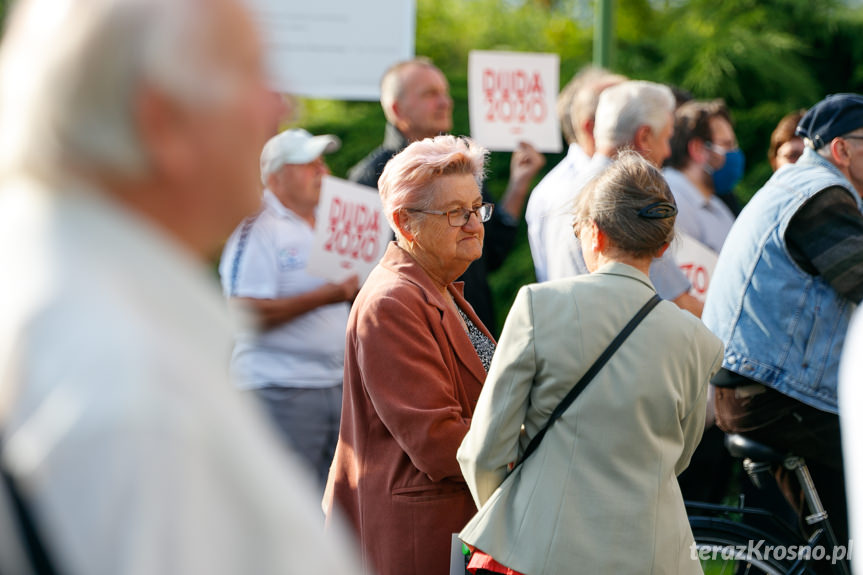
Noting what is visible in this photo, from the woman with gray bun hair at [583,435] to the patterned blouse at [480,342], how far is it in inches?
22.1

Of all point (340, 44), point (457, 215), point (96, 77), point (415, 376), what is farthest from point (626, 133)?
point (96, 77)

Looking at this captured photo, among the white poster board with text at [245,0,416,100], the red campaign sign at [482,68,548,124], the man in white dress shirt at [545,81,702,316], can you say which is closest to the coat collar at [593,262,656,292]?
the man in white dress shirt at [545,81,702,316]

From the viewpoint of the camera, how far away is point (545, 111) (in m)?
5.97

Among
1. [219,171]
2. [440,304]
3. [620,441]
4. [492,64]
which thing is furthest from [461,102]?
[219,171]

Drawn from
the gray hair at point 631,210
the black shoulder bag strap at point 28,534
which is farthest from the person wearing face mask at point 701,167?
the black shoulder bag strap at point 28,534

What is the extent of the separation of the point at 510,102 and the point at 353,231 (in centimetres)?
155

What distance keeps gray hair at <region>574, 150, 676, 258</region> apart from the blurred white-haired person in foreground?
1.93m

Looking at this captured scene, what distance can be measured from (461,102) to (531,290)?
222 inches

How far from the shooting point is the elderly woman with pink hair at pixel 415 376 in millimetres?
3131

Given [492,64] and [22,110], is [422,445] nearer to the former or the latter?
[22,110]

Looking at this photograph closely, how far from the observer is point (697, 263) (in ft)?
15.4

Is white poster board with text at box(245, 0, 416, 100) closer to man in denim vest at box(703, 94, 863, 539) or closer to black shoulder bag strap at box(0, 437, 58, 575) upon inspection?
man in denim vest at box(703, 94, 863, 539)

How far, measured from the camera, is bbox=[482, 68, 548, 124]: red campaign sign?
233 inches

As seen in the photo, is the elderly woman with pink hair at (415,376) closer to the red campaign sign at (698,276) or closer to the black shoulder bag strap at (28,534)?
the red campaign sign at (698,276)
